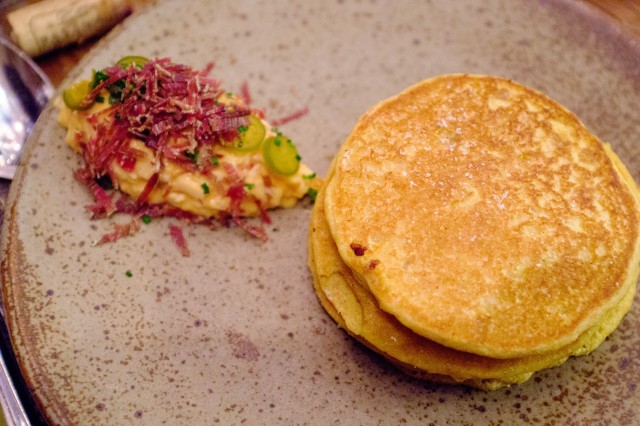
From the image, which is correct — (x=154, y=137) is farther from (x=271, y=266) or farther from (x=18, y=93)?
(x=18, y=93)

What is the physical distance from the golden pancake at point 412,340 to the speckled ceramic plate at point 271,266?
4.9 inches

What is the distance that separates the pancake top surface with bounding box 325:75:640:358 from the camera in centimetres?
218

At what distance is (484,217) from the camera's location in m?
2.36

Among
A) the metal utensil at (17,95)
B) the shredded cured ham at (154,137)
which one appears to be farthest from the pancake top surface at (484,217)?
the metal utensil at (17,95)

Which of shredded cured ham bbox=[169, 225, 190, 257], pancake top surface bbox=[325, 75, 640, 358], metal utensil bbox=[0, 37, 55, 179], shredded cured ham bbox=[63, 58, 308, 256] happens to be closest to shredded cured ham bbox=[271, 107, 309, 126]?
shredded cured ham bbox=[63, 58, 308, 256]

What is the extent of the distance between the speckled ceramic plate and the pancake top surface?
0.44 meters

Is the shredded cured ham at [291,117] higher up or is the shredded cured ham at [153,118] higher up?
the shredded cured ham at [153,118]

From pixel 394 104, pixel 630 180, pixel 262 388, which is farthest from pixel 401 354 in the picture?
pixel 630 180

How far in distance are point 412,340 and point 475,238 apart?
491 mm

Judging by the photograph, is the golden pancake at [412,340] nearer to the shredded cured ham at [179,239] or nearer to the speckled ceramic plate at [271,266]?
the speckled ceramic plate at [271,266]

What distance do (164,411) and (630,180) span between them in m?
2.35

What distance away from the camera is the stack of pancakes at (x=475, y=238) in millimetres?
2184

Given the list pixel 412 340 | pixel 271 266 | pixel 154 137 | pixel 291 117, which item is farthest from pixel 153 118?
→ pixel 412 340

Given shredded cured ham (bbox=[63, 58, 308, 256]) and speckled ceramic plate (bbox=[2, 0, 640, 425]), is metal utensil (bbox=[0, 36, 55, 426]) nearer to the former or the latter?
speckled ceramic plate (bbox=[2, 0, 640, 425])
